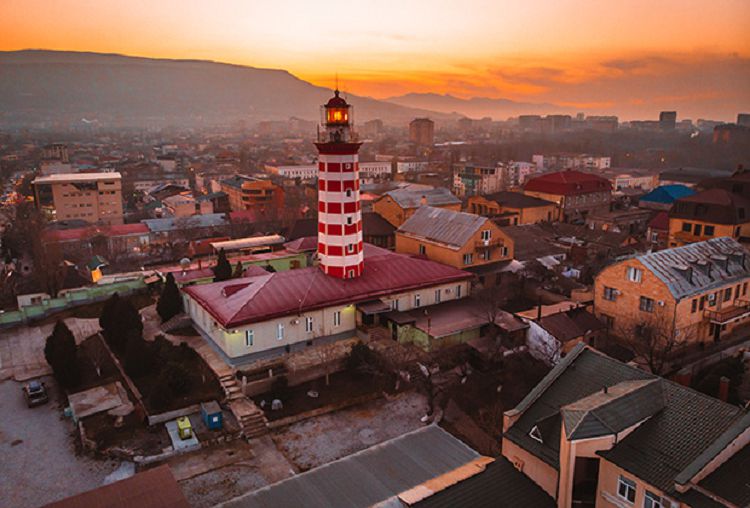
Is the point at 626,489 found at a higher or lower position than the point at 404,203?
lower

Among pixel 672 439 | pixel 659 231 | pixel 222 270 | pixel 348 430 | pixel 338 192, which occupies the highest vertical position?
pixel 338 192

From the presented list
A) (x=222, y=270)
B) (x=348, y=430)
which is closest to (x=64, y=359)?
(x=222, y=270)

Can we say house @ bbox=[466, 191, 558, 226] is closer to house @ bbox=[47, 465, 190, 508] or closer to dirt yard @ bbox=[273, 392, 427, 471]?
dirt yard @ bbox=[273, 392, 427, 471]

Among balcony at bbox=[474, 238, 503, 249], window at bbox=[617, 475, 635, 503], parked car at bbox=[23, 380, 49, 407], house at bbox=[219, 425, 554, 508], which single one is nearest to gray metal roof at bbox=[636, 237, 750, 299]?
balcony at bbox=[474, 238, 503, 249]

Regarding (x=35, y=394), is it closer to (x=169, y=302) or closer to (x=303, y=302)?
(x=169, y=302)

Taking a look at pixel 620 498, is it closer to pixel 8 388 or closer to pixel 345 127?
pixel 345 127

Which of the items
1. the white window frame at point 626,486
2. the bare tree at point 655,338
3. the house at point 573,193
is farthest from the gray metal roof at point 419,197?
the white window frame at point 626,486
